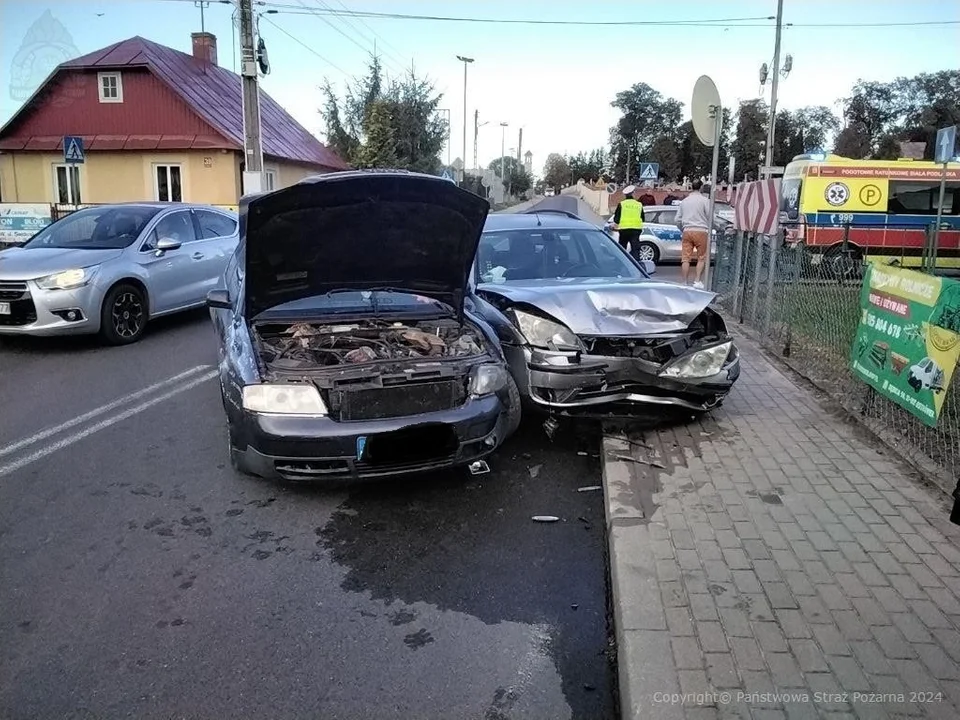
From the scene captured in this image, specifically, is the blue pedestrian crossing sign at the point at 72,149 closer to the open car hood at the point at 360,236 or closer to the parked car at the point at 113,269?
the parked car at the point at 113,269

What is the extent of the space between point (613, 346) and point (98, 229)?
703cm

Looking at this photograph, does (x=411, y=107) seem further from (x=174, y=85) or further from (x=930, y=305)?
(x=930, y=305)

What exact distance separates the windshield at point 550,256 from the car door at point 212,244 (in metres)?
4.75

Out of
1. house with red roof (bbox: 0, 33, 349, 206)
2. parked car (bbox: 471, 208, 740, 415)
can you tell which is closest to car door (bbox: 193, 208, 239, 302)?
parked car (bbox: 471, 208, 740, 415)

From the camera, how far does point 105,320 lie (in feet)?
28.1

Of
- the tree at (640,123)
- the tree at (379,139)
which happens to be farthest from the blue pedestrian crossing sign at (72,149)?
the tree at (640,123)

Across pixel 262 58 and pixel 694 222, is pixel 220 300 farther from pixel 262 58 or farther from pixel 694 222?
pixel 262 58

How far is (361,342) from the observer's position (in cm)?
510

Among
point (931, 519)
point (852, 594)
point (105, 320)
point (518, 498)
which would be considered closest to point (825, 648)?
point (852, 594)

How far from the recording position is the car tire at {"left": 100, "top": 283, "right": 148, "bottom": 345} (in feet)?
28.2

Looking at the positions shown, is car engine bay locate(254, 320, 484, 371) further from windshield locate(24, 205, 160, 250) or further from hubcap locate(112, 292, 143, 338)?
windshield locate(24, 205, 160, 250)

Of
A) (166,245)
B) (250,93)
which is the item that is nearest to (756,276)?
(166,245)

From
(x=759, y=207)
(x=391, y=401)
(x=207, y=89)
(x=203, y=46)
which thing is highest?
(x=203, y=46)

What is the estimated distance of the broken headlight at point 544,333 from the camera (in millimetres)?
5273
